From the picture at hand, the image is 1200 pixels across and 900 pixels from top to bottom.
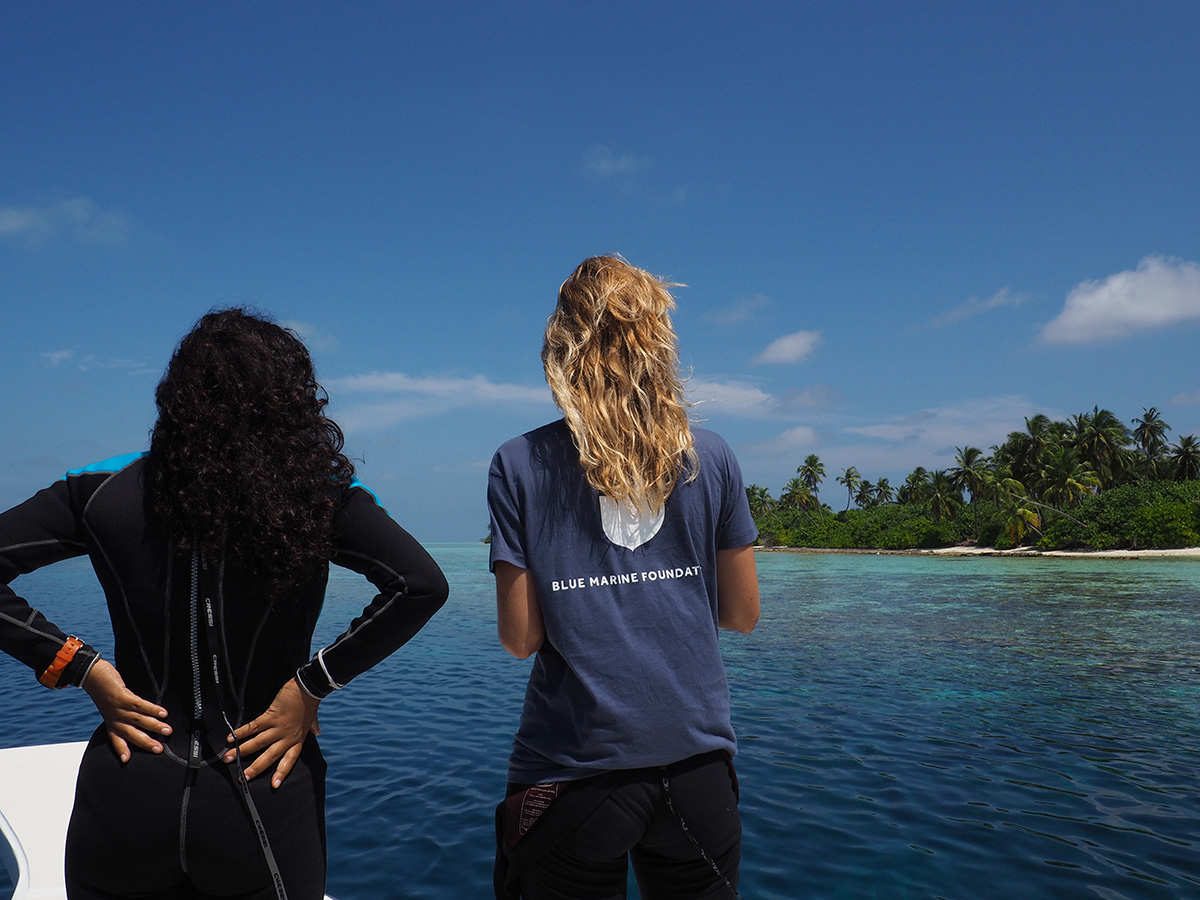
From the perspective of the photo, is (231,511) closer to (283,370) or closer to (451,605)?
(283,370)

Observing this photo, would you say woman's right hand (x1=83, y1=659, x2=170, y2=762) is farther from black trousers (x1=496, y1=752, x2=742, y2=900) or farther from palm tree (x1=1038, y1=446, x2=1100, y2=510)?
palm tree (x1=1038, y1=446, x2=1100, y2=510)

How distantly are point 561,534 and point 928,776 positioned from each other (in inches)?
281

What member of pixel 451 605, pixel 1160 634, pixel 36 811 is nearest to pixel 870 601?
pixel 1160 634

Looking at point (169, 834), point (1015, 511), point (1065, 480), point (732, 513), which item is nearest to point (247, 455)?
point (169, 834)

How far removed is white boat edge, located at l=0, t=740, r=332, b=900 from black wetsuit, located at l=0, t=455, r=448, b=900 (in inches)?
96.4

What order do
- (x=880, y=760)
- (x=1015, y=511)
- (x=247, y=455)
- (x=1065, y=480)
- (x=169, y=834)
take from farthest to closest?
(x=1015, y=511) < (x=1065, y=480) < (x=880, y=760) < (x=247, y=455) < (x=169, y=834)

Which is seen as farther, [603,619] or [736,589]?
[736,589]

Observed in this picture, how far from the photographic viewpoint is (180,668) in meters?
1.83

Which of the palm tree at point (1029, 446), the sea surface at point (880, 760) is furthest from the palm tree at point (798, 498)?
the sea surface at point (880, 760)

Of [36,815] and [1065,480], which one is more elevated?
[1065,480]

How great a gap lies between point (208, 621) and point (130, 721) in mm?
297

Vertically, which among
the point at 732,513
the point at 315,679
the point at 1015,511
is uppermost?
the point at 1015,511

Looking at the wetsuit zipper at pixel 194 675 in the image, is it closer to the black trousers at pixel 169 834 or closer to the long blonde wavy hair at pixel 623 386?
the black trousers at pixel 169 834

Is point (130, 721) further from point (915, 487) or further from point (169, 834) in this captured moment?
point (915, 487)
